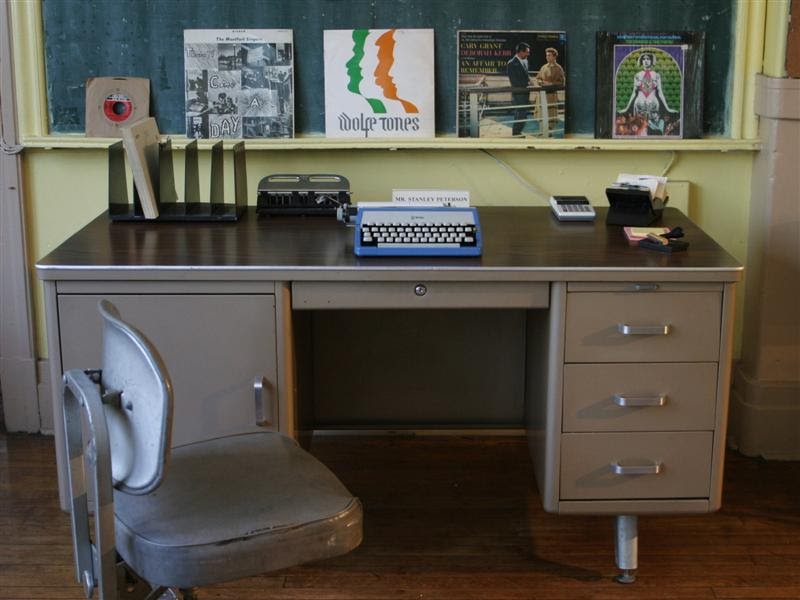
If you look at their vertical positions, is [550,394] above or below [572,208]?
below

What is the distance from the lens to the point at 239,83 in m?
3.22

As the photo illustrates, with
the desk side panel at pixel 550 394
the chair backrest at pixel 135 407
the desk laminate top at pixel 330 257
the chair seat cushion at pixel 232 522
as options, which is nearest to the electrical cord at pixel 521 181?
the desk laminate top at pixel 330 257

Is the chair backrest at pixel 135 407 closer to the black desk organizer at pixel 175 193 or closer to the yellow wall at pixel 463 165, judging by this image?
the black desk organizer at pixel 175 193

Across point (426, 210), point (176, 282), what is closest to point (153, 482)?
point (176, 282)

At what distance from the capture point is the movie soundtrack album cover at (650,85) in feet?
10.5

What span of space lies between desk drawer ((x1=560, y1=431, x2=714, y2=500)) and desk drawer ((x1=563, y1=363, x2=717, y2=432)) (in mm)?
24

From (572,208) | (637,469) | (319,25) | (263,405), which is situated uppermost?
(319,25)

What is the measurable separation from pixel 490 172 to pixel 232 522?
1.69 metres

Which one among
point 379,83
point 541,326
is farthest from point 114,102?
point 541,326

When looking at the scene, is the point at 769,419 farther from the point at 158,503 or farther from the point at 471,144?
the point at 158,503

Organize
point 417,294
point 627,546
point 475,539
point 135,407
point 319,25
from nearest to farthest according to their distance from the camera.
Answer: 1. point 135,407
2. point 417,294
3. point 627,546
4. point 475,539
5. point 319,25

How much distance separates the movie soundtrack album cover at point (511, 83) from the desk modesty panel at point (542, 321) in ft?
1.91

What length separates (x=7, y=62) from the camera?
325 cm

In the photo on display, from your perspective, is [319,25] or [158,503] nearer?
[158,503]
